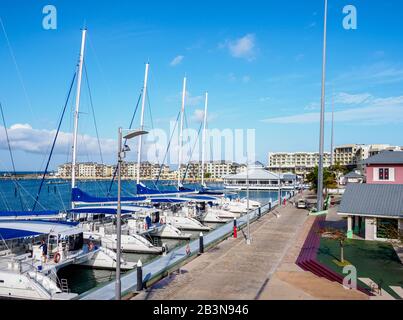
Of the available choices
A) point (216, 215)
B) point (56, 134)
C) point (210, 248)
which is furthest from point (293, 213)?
point (56, 134)

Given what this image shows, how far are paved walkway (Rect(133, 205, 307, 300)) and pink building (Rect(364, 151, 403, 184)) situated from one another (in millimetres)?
8301

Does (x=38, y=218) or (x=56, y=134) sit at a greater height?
(x=56, y=134)

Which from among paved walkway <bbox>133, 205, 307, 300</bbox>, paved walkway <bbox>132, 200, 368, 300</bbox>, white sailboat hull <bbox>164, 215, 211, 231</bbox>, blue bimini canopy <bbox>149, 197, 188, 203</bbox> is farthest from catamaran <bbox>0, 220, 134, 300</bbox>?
blue bimini canopy <bbox>149, 197, 188, 203</bbox>

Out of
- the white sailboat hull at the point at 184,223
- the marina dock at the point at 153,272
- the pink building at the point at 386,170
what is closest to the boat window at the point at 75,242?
the marina dock at the point at 153,272

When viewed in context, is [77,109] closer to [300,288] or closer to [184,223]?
[184,223]

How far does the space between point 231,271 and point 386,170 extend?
19.2 meters

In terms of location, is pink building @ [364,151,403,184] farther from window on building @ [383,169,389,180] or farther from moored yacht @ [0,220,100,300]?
moored yacht @ [0,220,100,300]

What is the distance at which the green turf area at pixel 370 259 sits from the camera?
18.0m

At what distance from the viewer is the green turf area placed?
1804cm

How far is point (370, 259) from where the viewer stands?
21688 millimetres

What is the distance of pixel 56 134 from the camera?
33.0 m

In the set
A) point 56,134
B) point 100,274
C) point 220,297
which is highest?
point 56,134
